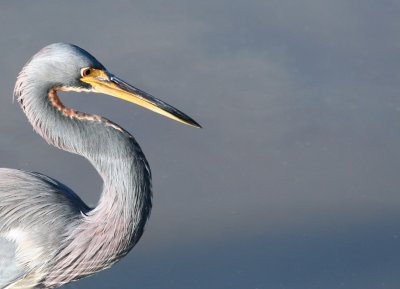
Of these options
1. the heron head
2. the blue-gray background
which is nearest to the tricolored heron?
the heron head

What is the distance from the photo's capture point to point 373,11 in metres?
6.98

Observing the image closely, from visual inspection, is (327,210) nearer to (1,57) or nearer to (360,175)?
(360,175)

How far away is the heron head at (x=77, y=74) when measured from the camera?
4.60 meters

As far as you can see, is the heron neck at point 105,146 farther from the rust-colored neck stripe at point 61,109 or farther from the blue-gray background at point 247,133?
the blue-gray background at point 247,133

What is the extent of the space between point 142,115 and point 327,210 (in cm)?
124

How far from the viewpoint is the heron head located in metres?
4.60

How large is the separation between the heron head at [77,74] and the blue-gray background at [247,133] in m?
1.01

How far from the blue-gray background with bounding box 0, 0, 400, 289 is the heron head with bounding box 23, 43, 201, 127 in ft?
3.31

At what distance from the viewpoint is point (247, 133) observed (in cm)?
615

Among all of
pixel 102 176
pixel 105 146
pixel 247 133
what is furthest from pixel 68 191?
pixel 247 133

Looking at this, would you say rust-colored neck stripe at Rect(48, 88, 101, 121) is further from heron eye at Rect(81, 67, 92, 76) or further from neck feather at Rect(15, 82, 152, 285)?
heron eye at Rect(81, 67, 92, 76)

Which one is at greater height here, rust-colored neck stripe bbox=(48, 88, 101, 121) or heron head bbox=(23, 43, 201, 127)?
heron head bbox=(23, 43, 201, 127)

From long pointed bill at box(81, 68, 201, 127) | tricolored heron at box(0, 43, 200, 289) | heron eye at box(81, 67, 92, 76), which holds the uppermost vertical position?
heron eye at box(81, 67, 92, 76)

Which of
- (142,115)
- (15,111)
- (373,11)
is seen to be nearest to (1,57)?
(15,111)
